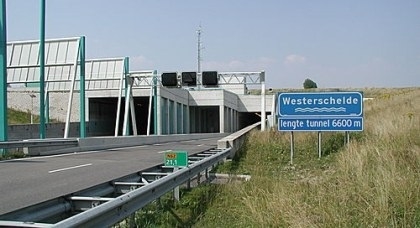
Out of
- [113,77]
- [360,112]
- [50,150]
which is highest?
[113,77]

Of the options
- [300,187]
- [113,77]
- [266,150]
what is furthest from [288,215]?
[113,77]

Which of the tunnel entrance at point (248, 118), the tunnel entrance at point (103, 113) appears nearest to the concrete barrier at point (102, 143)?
the tunnel entrance at point (103, 113)

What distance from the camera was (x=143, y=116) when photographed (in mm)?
80500

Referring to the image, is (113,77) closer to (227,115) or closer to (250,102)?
(227,115)

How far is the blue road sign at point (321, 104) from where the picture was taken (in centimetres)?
1653

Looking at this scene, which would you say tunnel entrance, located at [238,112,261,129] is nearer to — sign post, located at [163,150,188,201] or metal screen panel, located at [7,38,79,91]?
metal screen panel, located at [7,38,79,91]

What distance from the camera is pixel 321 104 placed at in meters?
16.8

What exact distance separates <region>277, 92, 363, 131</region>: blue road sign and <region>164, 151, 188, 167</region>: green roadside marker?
832cm

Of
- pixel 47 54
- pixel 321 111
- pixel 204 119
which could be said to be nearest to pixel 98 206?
pixel 321 111

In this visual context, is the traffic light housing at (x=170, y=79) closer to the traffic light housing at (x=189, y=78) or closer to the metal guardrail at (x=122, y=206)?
the traffic light housing at (x=189, y=78)

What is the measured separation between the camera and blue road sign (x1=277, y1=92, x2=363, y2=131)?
16.5 metres

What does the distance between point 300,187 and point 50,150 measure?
18.3 metres

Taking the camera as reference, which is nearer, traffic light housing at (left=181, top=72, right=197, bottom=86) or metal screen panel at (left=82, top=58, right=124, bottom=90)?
traffic light housing at (left=181, top=72, right=197, bottom=86)

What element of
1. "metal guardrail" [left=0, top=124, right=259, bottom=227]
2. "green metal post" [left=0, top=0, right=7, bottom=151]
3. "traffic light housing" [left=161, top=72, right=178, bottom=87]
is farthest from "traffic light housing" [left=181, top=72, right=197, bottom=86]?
"metal guardrail" [left=0, top=124, right=259, bottom=227]
